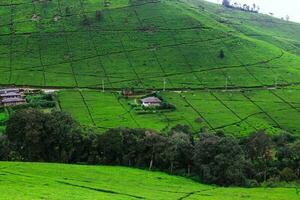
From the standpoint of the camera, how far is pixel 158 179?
78938 mm

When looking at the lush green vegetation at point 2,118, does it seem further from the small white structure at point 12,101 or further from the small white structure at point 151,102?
the small white structure at point 151,102

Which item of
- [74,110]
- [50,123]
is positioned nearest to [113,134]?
[50,123]

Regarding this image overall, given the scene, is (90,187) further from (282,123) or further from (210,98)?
(210,98)

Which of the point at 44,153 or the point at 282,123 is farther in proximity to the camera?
the point at 282,123

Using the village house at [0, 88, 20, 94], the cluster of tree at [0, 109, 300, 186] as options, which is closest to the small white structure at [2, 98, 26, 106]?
the village house at [0, 88, 20, 94]

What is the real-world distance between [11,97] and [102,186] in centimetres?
9517

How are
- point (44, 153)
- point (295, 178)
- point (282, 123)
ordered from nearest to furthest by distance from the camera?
point (295, 178) → point (44, 153) → point (282, 123)

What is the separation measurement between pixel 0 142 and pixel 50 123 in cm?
965

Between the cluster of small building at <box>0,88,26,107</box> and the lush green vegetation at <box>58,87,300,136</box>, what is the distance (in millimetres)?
12348

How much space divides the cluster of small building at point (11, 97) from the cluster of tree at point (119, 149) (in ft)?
177

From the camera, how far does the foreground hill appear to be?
174 feet

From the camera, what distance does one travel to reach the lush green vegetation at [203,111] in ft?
428

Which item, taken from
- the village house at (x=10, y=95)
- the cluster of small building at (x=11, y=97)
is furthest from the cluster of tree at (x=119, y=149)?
the village house at (x=10, y=95)

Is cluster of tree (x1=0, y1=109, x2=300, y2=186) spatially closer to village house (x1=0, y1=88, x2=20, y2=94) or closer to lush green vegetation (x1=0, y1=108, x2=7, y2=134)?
lush green vegetation (x1=0, y1=108, x2=7, y2=134)
